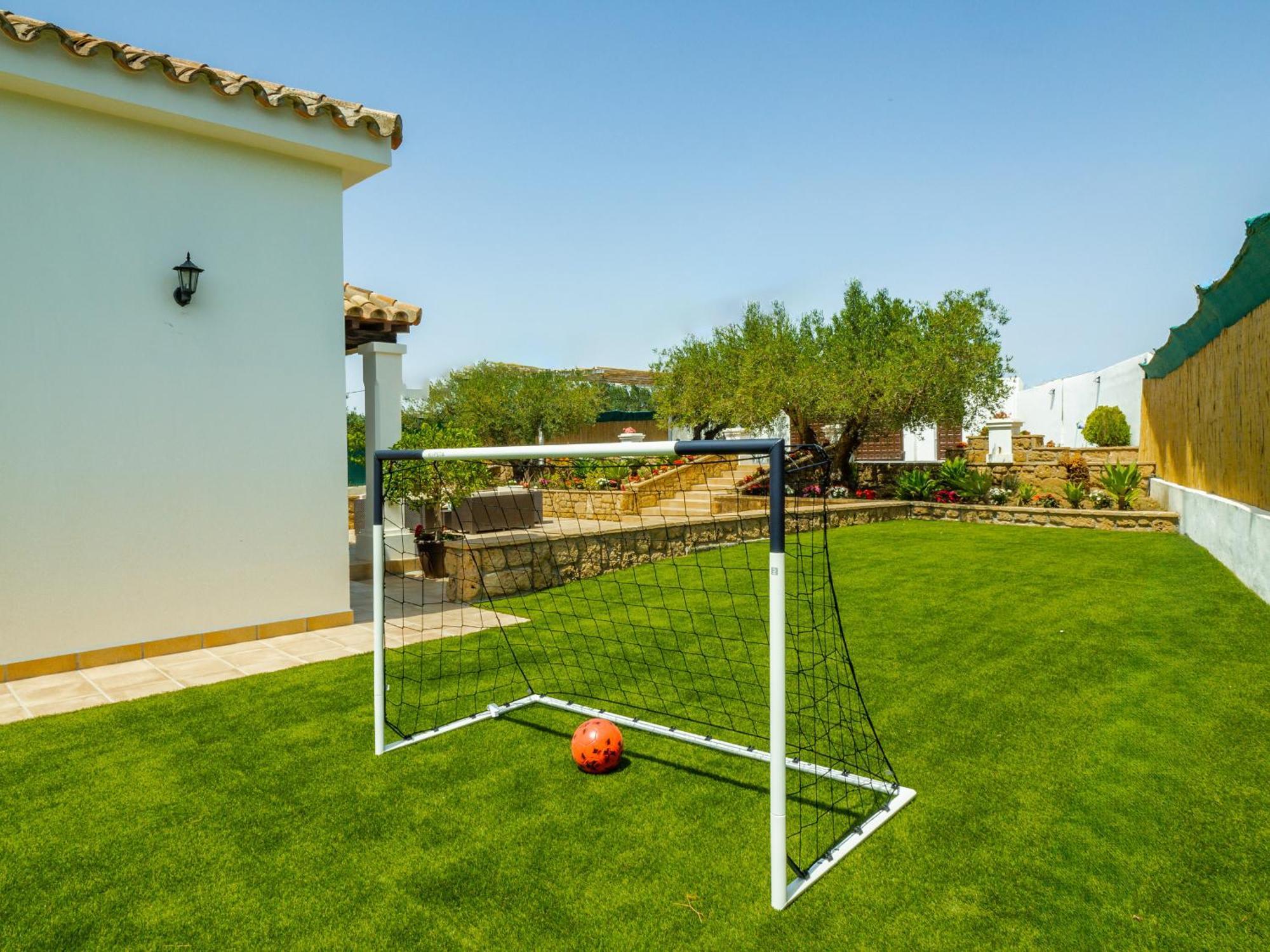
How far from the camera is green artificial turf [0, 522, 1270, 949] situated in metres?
2.63

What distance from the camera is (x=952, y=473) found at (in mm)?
15758

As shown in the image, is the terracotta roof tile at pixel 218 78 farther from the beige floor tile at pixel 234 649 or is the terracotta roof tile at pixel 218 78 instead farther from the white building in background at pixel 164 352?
the beige floor tile at pixel 234 649

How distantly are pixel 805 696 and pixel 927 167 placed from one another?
10.0 m

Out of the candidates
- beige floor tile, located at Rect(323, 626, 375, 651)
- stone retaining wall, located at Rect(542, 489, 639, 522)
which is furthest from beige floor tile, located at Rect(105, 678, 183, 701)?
stone retaining wall, located at Rect(542, 489, 639, 522)

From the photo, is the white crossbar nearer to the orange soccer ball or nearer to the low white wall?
the orange soccer ball

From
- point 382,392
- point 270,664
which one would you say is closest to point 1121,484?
point 382,392

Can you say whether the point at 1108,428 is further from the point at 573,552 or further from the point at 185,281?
the point at 185,281

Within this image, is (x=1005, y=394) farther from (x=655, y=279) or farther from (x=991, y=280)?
(x=655, y=279)

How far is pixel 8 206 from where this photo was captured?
5.32 meters

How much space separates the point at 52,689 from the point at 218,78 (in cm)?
467

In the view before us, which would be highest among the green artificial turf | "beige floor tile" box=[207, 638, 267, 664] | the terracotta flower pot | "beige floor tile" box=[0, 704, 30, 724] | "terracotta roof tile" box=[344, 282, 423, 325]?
"terracotta roof tile" box=[344, 282, 423, 325]

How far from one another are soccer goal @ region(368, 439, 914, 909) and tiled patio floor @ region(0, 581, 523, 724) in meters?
0.09

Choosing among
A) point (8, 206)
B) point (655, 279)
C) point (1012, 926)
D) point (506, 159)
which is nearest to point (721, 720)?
point (1012, 926)

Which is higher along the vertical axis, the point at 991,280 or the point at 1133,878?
the point at 991,280
